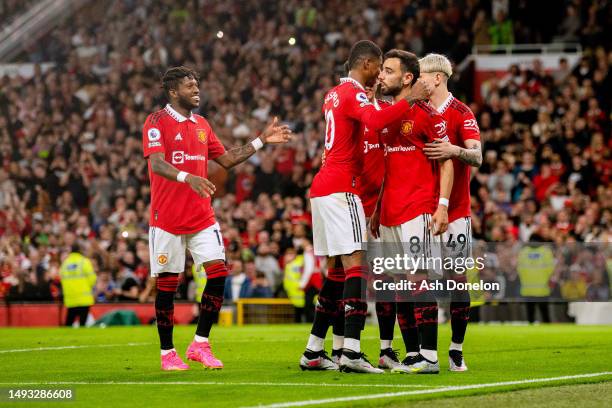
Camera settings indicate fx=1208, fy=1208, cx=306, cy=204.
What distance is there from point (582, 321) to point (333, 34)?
11096 millimetres

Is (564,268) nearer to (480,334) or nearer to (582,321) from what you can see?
(582,321)

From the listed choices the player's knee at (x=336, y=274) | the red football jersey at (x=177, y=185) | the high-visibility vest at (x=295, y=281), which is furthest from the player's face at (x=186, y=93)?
the high-visibility vest at (x=295, y=281)

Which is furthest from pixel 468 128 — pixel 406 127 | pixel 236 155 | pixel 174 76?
pixel 174 76

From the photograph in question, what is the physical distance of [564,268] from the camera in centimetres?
1964

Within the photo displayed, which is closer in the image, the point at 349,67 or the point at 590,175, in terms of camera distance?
the point at 349,67

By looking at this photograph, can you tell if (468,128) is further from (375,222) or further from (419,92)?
(375,222)

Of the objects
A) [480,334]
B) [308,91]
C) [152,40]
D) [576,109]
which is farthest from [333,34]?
[480,334]

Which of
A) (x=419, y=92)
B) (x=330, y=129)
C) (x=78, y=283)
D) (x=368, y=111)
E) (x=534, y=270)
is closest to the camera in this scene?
(x=419, y=92)

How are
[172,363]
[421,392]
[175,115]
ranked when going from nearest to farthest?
[421,392] → [172,363] → [175,115]

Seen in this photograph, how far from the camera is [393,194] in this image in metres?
9.02

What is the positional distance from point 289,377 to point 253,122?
17428mm

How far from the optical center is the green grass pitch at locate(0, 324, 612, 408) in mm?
7379

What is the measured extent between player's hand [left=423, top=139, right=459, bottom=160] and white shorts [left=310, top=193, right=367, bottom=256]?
660 millimetres

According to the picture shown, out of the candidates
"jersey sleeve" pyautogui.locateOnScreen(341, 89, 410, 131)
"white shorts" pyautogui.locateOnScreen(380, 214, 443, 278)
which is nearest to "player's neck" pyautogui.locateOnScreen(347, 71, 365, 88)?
"jersey sleeve" pyautogui.locateOnScreen(341, 89, 410, 131)
